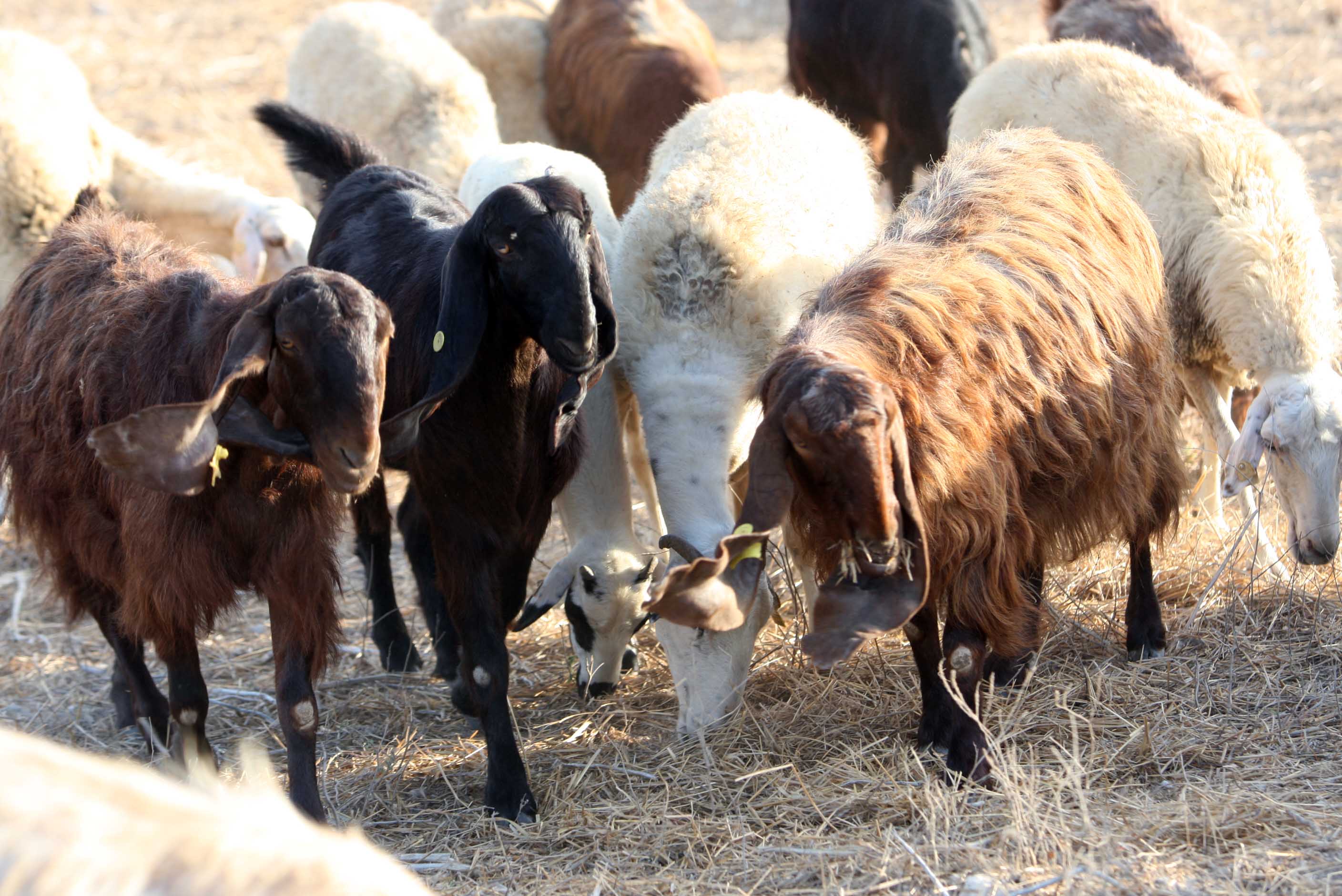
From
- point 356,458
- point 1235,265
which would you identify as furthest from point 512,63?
point 356,458

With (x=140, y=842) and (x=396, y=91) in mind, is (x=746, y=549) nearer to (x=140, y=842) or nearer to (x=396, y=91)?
(x=140, y=842)

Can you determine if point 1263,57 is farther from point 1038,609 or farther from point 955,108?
point 1038,609

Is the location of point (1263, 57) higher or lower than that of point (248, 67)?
higher

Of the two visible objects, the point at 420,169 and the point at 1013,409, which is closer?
the point at 1013,409

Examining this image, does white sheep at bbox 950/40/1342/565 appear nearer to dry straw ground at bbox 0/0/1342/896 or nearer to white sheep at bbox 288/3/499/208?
dry straw ground at bbox 0/0/1342/896

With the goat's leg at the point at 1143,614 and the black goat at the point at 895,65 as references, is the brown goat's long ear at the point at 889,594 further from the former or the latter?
the black goat at the point at 895,65

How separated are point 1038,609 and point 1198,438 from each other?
281 cm

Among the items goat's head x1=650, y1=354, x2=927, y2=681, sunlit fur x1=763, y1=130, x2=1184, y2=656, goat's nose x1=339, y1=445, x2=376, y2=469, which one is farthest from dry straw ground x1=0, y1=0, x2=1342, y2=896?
goat's nose x1=339, y1=445, x2=376, y2=469

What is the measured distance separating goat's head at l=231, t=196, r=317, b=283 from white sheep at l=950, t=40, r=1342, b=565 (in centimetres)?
312

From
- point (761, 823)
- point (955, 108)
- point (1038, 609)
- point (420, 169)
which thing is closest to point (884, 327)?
point (1038, 609)

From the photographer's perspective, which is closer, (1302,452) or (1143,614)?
(1143,614)

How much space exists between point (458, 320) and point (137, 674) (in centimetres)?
165

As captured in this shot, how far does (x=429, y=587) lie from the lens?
4832 mm

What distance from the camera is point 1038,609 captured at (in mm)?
3812
